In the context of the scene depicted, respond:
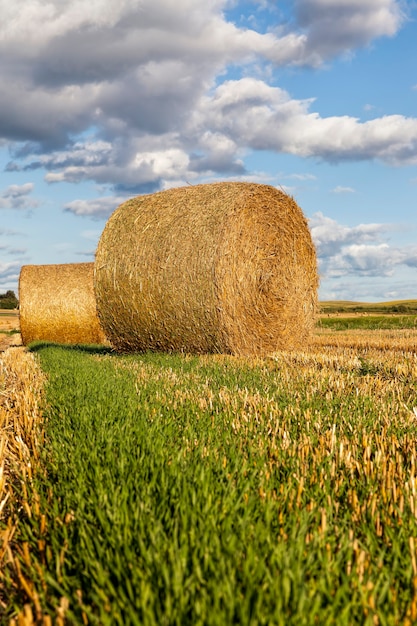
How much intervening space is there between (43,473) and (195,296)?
24.9ft

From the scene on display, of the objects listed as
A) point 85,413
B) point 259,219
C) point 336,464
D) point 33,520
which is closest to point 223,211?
point 259,219

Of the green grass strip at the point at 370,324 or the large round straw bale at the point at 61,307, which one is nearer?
the large round straw bale at the point at 61,307

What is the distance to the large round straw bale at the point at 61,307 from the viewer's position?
19.6m

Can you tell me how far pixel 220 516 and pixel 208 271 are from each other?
870 centimetres

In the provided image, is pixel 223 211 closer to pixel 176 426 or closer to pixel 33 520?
pixel 176 426

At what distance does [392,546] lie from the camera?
8.84 ft

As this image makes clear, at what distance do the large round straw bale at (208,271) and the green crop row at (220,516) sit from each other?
18.4ft

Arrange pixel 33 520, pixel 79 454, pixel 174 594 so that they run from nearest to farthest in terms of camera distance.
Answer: pixel 174 594 → pixel 33 520 → pixel 79 454

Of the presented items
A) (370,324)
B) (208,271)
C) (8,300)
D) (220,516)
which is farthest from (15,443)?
(8,300)

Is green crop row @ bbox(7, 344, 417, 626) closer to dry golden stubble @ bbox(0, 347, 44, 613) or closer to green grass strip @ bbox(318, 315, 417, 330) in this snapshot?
dry golden stubble @ bbox(0, 347, 44, 613)

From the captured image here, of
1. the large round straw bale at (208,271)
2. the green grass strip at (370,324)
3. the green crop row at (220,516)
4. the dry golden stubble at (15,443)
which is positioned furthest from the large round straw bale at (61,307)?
the green crop row at (220,516)

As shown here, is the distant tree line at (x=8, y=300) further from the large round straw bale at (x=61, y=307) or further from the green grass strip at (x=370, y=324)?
the large round straw bale at (x=61, y=307)

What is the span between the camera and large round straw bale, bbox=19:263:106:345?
64.3 feet

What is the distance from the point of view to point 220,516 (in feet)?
8.42
